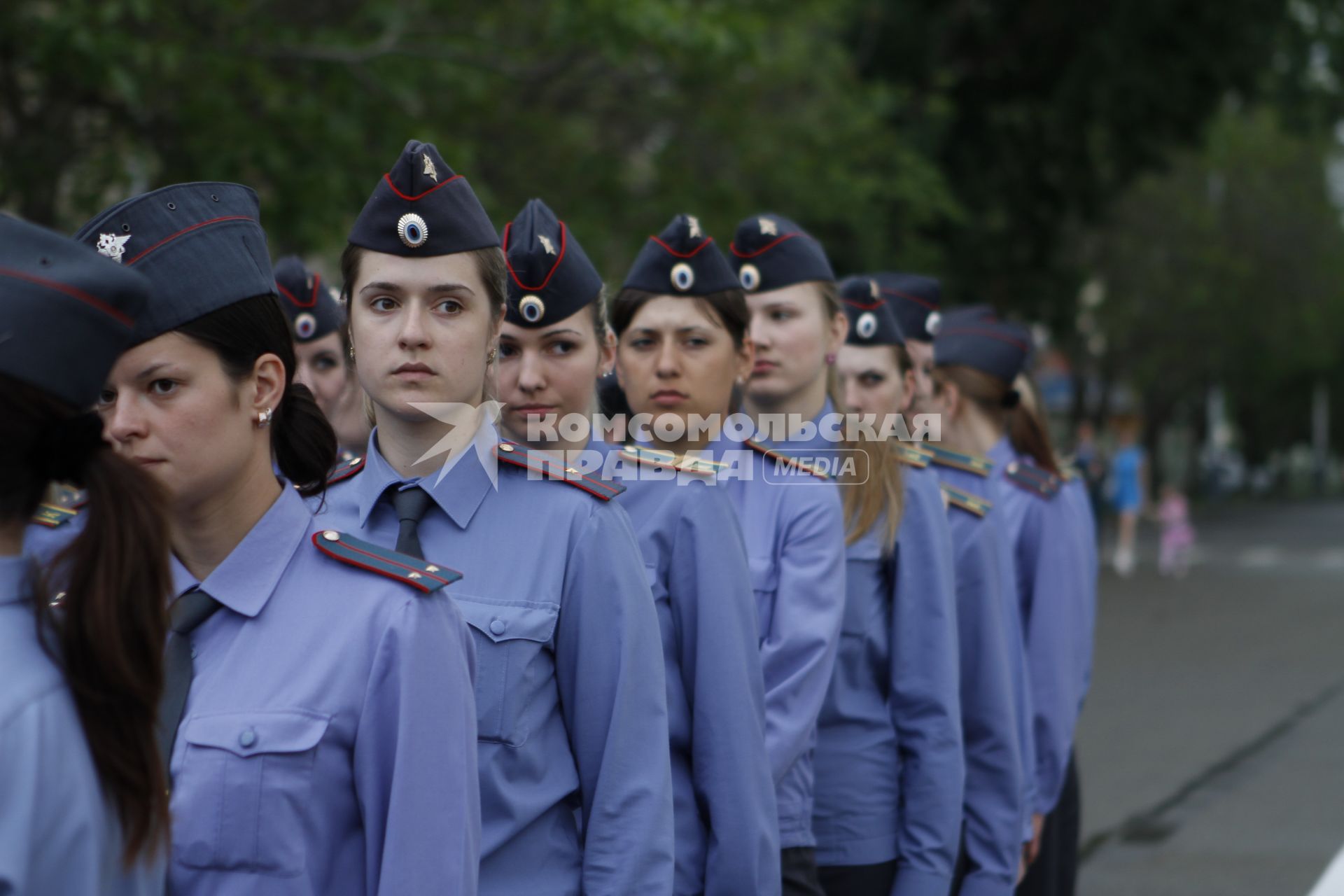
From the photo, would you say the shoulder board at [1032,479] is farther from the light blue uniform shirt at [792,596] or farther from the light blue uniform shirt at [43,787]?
the light blue uniform shirt at [43,787]

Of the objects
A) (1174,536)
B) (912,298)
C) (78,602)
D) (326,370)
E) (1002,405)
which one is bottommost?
(1174,536)

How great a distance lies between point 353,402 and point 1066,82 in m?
15.8

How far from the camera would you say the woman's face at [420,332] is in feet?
8.45

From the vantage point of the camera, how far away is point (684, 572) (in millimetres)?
3043

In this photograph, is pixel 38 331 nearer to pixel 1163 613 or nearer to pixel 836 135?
pixel 836 135

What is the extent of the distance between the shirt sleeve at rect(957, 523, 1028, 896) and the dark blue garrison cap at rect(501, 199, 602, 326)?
1.69m

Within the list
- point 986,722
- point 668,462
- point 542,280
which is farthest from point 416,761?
point 986,722

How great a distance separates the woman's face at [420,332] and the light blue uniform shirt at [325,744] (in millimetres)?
539

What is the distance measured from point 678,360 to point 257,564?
66.5 inches

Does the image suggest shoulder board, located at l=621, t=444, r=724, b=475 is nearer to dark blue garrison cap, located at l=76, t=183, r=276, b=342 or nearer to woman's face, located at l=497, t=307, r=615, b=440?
woman's face, located at l=497, t=307, r=615, b=440

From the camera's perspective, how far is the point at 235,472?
7.09 ft

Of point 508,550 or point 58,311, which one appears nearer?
point 58,311

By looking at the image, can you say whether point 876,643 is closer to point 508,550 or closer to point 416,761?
point 508,550

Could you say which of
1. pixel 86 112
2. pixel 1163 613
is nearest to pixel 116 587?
pixel 86 112
